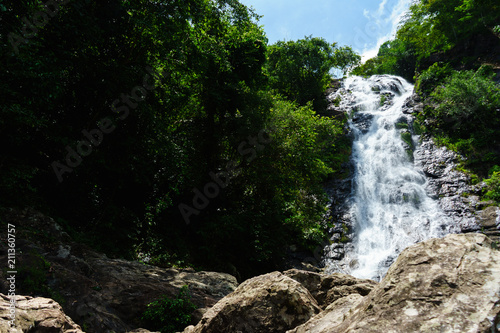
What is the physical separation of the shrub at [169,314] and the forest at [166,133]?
10.1 ft

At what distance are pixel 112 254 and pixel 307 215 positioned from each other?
330 inches

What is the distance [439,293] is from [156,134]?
913cm

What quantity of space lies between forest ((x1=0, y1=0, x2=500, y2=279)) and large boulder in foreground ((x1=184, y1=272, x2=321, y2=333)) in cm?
488

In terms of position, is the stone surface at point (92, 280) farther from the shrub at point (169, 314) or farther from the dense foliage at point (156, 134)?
the dense foliage at point (156, 134)

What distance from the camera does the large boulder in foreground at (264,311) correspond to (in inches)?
112

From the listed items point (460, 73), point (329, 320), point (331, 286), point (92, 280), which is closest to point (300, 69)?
point (460, 73)

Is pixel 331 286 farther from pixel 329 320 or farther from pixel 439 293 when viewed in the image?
pixel 439 293

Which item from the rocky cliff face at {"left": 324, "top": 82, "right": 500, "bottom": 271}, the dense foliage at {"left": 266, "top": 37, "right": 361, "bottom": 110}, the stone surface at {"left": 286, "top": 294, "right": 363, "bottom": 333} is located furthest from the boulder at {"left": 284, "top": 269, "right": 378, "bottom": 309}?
the dense foliage at {"left": 266, "top": 37, "right": 361, "bottom": 110}

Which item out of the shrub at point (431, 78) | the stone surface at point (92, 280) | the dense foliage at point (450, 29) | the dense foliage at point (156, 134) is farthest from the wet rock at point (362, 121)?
the stone surface at point (92, 280)

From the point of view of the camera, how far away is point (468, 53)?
2255 cm

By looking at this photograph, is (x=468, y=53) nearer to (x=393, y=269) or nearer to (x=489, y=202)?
(x=489, y=202)

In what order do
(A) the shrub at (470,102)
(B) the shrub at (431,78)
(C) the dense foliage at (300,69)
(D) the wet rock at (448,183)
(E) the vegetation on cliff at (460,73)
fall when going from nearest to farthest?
1. (D) the wet rock at (448,183)
2. (E) the vegetation on cliff at (460,73)
3. (A) the shrub at (470,102)
4. (B) the shrub at (431,78)
5. (C) the dense foliage at (300,69)

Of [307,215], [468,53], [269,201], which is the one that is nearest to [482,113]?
[468,53]

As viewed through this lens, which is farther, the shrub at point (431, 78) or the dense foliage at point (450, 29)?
the shrub at point (431, 78)
